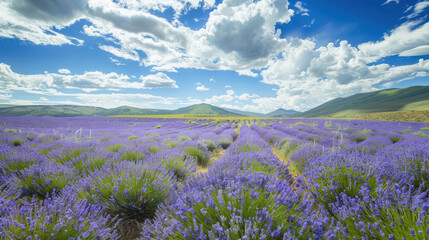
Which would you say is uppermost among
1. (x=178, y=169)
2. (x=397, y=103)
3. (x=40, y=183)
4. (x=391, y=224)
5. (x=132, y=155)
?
(x=397, y=103)

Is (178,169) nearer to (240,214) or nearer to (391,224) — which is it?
(240,214)

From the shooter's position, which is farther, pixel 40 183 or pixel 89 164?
pixel 89 164

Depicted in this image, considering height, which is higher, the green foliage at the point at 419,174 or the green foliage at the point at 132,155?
the green foliage at the point at 419,174

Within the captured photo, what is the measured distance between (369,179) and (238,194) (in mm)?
1749

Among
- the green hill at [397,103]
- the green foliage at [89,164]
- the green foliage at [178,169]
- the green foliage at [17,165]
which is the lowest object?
the green foliage at [178,169]

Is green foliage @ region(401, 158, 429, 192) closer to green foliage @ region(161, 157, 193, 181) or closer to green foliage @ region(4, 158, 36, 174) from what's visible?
green foliage @ region(161, 157, 193, 181)

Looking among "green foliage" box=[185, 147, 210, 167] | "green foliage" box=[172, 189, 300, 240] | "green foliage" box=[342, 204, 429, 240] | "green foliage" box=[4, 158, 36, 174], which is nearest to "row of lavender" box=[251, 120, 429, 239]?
"green foliage" box=[342, 204, 429, 240]

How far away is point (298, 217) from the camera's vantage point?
1483mm

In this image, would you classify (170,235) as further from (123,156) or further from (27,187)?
(123,156)

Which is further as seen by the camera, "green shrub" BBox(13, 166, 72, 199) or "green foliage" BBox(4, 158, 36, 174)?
"green foliage" BBox(4, 158, 36, 174)

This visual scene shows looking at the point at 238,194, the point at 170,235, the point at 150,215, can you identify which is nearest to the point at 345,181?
the point at 238,194

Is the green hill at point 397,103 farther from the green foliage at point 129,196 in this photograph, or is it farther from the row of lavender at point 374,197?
the green foliage at point 129,196

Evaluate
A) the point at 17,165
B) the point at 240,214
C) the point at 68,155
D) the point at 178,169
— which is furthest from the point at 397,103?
the point at 17,165

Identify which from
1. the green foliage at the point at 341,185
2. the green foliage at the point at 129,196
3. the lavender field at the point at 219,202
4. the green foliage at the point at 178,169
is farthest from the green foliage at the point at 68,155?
the green foliage at the point at 341,185
